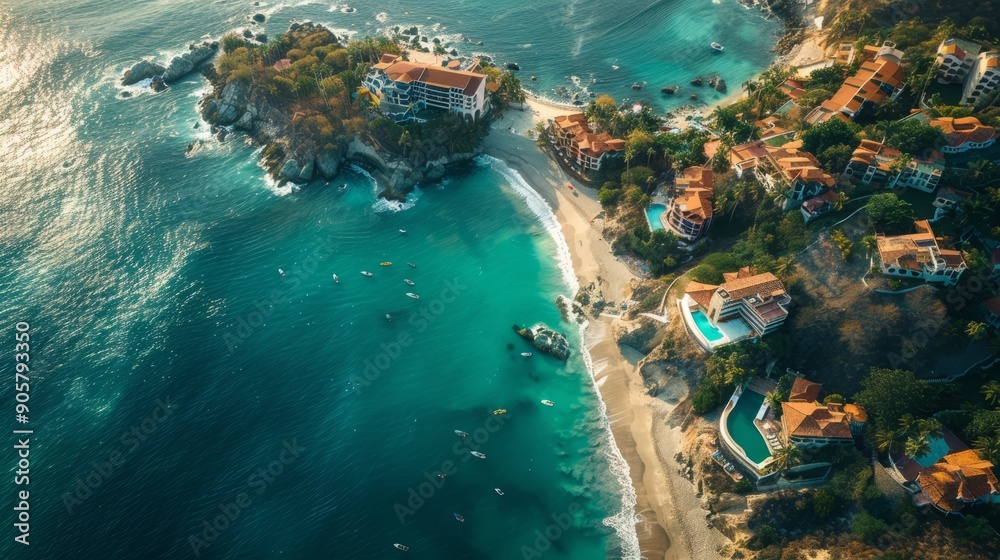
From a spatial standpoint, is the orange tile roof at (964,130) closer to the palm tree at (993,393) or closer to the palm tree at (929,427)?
the palm tree at (993,393)

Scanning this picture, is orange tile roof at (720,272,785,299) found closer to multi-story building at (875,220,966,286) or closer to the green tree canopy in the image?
multi-story building at (875,220,966,286)

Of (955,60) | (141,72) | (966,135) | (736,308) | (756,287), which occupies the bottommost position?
(736,308)

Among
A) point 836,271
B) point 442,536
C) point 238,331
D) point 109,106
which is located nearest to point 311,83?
point 109,106

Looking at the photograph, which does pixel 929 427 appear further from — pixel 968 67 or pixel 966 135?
pixel 968 67

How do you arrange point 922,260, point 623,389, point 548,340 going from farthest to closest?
1. point 548,340
2. point 623,389
3. point 922,260

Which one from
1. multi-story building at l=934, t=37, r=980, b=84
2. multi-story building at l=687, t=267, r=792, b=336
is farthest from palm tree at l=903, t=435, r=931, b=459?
multi-story building at l=934, t=37, r=980, b=84

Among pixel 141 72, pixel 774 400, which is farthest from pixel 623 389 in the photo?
pixel 141 72
